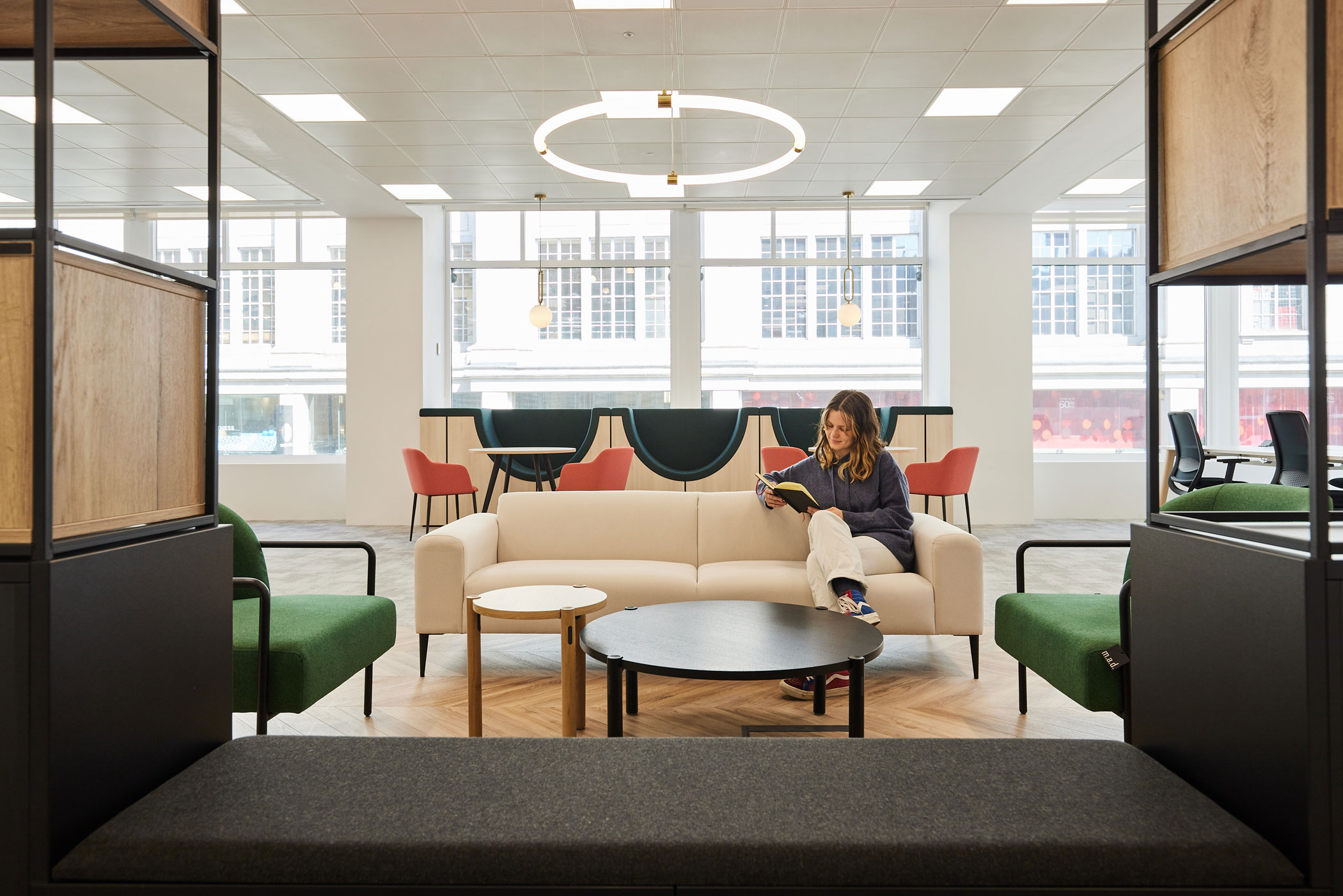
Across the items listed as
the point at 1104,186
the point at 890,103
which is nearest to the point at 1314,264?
the point at 890,103

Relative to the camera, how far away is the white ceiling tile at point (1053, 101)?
19.4 ft

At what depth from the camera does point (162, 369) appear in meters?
1.59

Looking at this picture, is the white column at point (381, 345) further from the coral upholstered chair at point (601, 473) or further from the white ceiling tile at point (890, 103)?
the white ceiling tile at point (890, 103)

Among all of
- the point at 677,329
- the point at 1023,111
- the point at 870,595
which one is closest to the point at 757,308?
the point at 677,329

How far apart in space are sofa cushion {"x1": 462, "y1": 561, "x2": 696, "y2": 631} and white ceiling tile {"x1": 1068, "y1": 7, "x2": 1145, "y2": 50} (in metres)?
4.15

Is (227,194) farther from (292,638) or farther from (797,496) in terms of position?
(292,638)

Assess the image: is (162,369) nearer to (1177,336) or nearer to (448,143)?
(448,143)

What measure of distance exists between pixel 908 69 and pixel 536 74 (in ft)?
8.26

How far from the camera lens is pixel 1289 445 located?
605 centimetres

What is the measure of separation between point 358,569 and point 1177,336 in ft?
31.0

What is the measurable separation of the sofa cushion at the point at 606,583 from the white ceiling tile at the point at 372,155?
4.94 metres

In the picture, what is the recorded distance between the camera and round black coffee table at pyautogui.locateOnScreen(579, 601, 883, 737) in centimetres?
222

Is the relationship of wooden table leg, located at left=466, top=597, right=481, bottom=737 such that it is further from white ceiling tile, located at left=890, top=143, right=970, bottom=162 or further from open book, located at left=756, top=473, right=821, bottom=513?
white ceiling tile, located at left=890, top=143, right=970, bottom=162

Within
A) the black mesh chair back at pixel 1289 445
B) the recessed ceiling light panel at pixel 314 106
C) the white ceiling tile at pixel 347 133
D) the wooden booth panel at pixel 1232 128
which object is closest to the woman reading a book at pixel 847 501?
the wooden booth panel at pixel 1232 128
